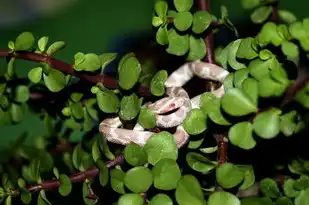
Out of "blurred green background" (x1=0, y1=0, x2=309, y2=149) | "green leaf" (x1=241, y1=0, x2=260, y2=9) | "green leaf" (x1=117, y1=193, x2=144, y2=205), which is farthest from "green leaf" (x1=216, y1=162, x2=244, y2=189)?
"blurred green background" (x1=0, y1=0, x2=309, y2=149)

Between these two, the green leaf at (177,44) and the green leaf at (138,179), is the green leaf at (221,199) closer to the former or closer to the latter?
the green leaf at (138,179)

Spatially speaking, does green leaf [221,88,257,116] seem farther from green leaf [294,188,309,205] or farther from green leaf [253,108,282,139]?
green leaf [294,188,309,205]

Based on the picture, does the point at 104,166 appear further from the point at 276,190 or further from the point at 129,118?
the point at 276,190

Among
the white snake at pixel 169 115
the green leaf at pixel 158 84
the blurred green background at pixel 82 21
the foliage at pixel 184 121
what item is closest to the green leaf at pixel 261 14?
the foliage at pixel 184 121

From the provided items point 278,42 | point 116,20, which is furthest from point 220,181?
point 116,20

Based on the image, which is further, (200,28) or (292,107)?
(200,28)

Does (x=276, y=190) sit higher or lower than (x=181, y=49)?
lower

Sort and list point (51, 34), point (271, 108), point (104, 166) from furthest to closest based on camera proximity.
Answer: point (51, 34)
point (104, 166)
point (271, 108)
